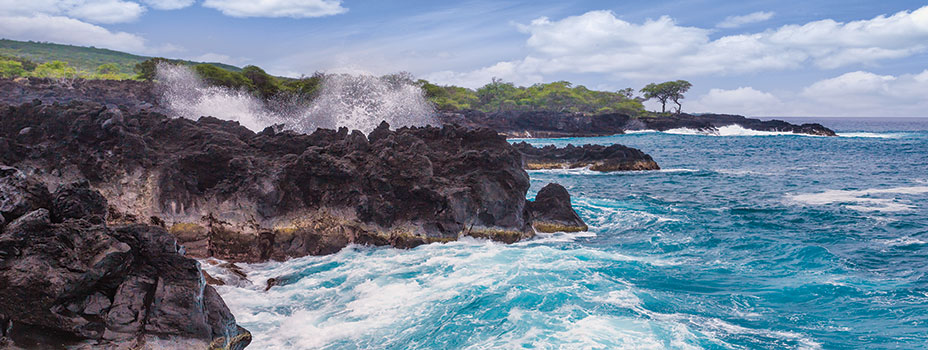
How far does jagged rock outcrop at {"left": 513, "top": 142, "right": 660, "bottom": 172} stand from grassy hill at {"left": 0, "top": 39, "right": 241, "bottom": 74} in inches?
4498

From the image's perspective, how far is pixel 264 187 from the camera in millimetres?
13133

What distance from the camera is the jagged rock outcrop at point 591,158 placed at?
3556 centimetres

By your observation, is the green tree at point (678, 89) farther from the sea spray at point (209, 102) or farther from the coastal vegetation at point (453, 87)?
the sea spray at point (209, 102)

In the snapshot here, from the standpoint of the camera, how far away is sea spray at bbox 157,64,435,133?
36.2 m

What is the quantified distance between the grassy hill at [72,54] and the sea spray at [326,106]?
96166 millimetres

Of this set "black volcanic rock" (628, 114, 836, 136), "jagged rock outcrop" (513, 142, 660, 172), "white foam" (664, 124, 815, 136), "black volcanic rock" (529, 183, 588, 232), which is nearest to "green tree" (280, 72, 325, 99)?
"jagged rock outcrop" (513, 142, 660, 172)

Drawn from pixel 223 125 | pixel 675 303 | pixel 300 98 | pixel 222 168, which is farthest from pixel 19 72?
pixel 675 303

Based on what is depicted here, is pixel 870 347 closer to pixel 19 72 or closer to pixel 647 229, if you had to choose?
pixel 647 229

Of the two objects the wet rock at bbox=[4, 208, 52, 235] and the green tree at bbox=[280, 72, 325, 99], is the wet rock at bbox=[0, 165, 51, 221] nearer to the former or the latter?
the wet rock at bbox=[4, 208, 52, 235]

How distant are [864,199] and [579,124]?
67264 millimetres

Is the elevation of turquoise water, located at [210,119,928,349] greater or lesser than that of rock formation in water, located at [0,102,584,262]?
lesser

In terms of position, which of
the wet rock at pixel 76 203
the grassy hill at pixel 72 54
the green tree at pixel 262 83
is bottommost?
the wet rock at pixel 76 203

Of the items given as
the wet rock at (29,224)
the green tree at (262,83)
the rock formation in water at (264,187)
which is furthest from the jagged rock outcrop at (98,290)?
the green tree at (262,83)

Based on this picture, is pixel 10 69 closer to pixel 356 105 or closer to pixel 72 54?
pixel 356 105
